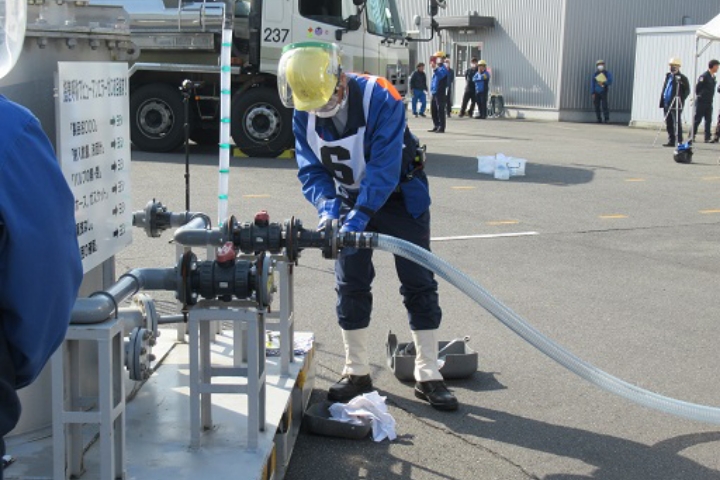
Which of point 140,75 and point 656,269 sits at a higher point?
point 140,75

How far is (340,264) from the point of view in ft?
16.5

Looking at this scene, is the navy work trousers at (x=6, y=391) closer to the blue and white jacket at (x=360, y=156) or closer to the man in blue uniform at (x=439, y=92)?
the blue and white jacket at (x=360, y=156)

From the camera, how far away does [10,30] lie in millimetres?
2027

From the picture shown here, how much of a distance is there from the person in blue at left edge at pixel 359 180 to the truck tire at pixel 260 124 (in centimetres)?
→ 1089

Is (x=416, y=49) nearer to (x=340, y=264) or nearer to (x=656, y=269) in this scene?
(x=656, y=269)

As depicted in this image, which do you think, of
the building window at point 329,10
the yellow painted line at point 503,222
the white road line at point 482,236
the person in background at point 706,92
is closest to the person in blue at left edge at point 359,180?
the white road line at point 482,236

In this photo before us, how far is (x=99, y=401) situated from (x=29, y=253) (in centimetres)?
137

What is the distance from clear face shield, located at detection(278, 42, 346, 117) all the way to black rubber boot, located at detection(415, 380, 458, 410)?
1629 mm

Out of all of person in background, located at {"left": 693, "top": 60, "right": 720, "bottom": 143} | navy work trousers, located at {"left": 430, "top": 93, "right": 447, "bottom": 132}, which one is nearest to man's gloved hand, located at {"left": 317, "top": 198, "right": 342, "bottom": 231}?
person in background, located at {"left": 693, "top": 60, "right": 720, "bottom": 143}

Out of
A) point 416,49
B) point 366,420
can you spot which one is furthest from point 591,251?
point 416,49

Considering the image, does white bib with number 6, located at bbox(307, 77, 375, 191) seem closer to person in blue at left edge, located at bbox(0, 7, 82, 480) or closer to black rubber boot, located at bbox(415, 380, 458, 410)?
black rubber boot, located at bbox(415, 380, 458, 410)

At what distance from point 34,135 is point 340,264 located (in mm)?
3168

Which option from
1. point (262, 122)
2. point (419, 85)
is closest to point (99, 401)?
point (262, 122)

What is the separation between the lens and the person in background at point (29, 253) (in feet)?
6.16
